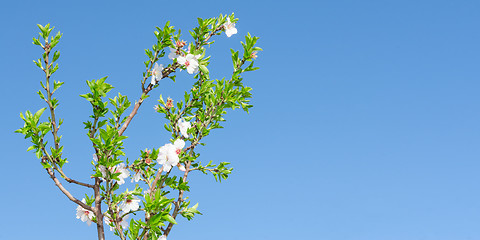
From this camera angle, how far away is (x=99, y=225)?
5.50 metres

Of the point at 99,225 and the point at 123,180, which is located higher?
the point at 123,180

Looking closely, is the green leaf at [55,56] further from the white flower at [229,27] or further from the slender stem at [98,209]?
the white flower at [229,27]

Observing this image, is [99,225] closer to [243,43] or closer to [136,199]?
[136,199]

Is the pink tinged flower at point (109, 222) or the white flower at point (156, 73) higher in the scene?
the white flower at point (156, 73)

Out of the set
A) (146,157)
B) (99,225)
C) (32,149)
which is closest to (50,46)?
(32,149)

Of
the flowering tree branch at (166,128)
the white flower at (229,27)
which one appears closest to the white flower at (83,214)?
the flowering tree branch at (166,128)

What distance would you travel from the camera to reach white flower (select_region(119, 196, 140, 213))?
5.60 metres

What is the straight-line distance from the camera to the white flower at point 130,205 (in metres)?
5.60

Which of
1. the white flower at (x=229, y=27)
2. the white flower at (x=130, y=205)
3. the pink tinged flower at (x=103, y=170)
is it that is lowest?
the white flower at (x=130, y=205)

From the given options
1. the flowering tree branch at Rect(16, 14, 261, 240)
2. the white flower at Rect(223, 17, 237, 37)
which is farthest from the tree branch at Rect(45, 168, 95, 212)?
the white flower at Rect(223, 17, 237, 37)

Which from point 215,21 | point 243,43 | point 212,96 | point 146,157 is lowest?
point 146,157

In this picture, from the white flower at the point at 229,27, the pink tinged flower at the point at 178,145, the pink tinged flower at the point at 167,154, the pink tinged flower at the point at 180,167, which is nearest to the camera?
the pink tinged flower at the point at 167,154

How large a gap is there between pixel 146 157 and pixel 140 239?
3.01 ft

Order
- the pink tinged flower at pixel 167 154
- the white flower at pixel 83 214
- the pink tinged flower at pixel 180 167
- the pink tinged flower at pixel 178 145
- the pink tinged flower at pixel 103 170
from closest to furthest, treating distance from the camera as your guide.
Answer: the pink tinged flower at pixel 103 170, the pink tinged flower at pixel 167 154, the pink tinged flower at pixel 178 145, the pink tinged flower at pixel 180 167, the white flower at pixel 83 214
